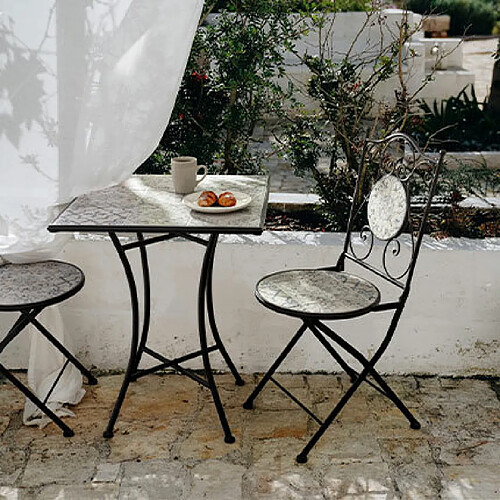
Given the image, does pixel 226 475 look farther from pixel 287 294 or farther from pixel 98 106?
pixel 98 106

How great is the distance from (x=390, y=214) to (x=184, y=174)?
77 centimetres

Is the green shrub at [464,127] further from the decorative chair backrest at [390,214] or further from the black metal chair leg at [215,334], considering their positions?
the black metal chair leg at [215,334]

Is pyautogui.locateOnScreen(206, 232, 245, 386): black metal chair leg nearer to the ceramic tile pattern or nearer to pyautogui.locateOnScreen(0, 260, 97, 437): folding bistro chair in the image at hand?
pyautogui.locateOnScreen(0, 260, 97, 437): folding bistro chair

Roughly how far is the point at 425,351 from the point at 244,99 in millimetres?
1469

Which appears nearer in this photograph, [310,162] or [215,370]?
[215,370]

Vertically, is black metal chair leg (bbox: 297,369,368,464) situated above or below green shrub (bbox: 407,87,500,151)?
below

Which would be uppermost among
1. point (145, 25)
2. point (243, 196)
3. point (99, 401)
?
point (145, 25)

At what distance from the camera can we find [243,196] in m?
3.04

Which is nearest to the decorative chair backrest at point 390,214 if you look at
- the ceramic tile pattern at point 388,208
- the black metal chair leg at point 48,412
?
the ceramic tile pattern at point 388,208

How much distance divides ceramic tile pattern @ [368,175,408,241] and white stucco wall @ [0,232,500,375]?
331mm

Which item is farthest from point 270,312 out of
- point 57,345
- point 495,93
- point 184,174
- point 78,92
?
point 495,93

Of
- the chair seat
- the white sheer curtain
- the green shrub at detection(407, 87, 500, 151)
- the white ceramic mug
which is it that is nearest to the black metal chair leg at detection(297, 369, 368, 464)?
the chair seat

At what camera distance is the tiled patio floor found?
287cm

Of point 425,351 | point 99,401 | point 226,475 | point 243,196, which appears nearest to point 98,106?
point 243,196
